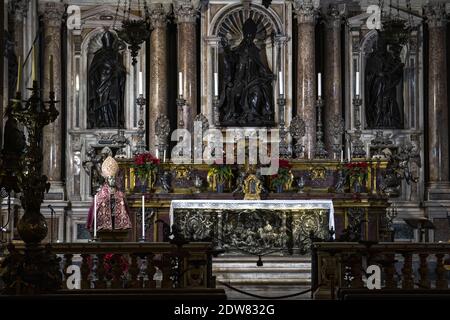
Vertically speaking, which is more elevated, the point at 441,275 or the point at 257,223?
the point at 257,223

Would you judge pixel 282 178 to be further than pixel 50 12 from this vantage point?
No

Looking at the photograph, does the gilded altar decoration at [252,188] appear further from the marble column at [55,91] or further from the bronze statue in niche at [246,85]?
the marble column at [55,91]

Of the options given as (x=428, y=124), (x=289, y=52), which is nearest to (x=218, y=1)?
(x=289, y=52)

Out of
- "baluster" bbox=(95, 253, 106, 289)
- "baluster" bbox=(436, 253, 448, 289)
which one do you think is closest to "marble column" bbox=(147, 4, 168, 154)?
"baluster" bbox=(95, 253, 106, 289)

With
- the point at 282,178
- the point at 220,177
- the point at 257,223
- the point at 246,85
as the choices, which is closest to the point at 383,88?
the point at 246,85

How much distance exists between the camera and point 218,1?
2244 centimetres

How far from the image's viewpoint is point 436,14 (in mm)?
22750

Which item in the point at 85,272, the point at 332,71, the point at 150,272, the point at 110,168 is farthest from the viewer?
the point at 332,71

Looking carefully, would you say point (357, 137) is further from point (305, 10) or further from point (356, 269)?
point (356, 269)

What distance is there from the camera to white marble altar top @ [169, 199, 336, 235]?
17969mm

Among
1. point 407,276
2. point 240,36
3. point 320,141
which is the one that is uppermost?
point 240,36

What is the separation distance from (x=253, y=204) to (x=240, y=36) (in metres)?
6.07

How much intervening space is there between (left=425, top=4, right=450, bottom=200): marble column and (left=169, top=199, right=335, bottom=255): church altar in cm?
Result: 510
